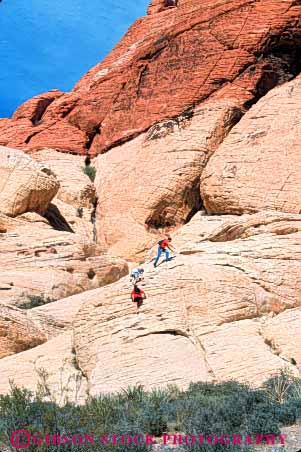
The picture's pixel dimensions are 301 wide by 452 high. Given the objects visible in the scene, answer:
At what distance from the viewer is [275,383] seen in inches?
589

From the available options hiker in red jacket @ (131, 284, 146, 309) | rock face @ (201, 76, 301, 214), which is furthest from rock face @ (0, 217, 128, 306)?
hiker in red jacket @ (131, 284, 146, 309)

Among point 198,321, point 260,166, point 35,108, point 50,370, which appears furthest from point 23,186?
point 198,321

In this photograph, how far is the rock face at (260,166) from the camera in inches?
1016

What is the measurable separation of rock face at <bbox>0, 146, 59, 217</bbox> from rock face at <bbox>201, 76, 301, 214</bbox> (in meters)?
6.53

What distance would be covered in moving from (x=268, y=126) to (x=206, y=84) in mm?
5702

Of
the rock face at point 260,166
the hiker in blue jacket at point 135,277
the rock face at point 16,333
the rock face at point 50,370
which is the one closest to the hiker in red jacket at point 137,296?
the hiker in blue jacket at point 135,277

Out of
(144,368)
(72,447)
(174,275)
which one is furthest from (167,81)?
(72,447)

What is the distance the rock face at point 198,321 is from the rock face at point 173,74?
1352cm

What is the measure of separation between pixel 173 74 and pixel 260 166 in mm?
9392

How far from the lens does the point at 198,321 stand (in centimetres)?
1802

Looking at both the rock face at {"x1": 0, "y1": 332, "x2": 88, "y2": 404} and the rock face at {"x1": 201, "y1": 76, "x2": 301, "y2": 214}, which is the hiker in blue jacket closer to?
the rock face at {"x1": 0, "y1": 332, "x2": 88, "y2": 404}

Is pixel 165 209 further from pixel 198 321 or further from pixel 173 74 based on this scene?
pixel 198 321

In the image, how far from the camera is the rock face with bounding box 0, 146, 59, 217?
98.2 ft

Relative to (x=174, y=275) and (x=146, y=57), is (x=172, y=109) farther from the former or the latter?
(x=174, y=275)
